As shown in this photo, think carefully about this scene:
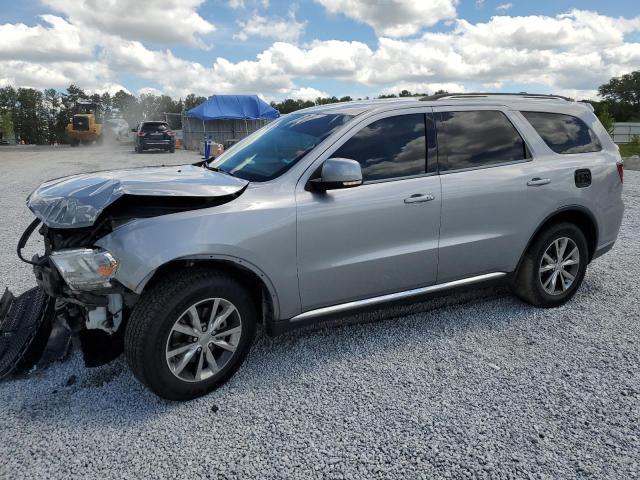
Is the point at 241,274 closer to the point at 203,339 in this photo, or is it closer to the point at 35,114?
the point at 203,339

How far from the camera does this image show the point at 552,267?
4211 mm

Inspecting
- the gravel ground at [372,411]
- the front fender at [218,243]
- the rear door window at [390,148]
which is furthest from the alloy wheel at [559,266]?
the front fender at [218,243]

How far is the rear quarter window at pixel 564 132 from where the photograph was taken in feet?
13.5

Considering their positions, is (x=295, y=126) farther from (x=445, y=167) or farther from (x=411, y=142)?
(x=445, y=167)

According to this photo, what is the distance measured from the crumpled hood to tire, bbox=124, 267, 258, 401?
477 mm

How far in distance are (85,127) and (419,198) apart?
36.7 meters

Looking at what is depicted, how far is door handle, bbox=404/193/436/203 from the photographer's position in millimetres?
3400

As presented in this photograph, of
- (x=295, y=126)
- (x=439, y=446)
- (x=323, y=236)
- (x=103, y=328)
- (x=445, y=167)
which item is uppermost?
(x=295, y=126)

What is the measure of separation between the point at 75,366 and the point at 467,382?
2.61 metres

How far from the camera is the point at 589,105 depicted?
A: 4.47m

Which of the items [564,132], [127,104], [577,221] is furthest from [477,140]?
[127,104]

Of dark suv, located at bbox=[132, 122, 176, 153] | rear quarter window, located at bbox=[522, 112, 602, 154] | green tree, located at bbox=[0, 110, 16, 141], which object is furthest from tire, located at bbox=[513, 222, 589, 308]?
green tree, located at bbox=[0, 110, 16, 141]

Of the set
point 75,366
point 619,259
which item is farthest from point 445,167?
point 619,259

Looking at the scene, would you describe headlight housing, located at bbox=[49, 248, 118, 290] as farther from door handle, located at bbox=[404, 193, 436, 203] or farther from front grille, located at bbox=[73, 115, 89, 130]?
front grille, located at bbox=[73, 115, 89, 130]
